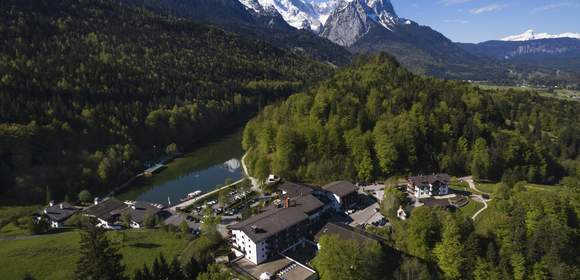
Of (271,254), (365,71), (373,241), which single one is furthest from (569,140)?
(271,254)

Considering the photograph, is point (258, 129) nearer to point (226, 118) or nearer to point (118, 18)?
point (226, 118)

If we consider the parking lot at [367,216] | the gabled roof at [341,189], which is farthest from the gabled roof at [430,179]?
the gabled roof at [341,189]

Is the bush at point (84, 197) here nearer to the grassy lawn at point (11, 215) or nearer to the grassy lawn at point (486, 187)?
the grassy lawn at point (11, 215)

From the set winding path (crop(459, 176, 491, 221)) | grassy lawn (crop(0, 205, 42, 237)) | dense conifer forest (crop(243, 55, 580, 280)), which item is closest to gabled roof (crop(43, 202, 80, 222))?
grassy lawn (crop(0, 205, 42, 237))

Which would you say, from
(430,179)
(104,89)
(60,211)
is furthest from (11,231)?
(104,89)

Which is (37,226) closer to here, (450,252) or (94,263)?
(94,263)

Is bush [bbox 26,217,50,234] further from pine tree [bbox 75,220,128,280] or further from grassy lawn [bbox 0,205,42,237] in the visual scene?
→ pine tree [bbox 75,220,128,280]

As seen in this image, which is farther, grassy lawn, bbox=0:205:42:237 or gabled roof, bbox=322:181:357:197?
gabled roof, bbox=322:181:357:197
